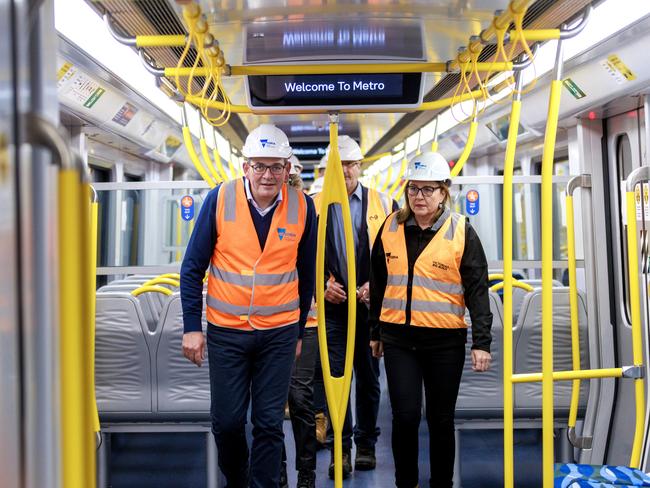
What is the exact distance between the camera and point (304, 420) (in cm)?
393

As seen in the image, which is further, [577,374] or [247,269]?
[247,269]

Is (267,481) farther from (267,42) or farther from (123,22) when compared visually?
(123,22)

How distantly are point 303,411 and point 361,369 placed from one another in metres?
0.62

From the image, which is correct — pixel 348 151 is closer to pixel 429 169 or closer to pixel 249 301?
pixel 429 169

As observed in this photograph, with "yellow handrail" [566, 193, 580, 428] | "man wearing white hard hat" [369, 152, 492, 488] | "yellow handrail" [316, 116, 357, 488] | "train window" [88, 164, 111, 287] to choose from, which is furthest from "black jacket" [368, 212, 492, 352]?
"train window" [88, 164, 111, 287]

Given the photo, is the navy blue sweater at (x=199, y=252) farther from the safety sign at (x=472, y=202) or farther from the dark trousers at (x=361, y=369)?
the safety sign at (x=472, y=202)

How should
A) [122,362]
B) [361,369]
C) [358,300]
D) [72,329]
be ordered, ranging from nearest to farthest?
[72,329], [122,362], [358,300], [361,369]

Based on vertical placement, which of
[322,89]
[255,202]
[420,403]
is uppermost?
[322,89]

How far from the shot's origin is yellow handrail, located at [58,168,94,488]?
1.06 m

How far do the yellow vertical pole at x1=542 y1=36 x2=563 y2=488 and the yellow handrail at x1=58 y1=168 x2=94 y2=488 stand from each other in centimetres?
198

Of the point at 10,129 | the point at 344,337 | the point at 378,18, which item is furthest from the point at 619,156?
the point at 10,129

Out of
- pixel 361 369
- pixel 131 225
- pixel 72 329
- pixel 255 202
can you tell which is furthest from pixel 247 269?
pixel 131 225

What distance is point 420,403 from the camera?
3.54 meters

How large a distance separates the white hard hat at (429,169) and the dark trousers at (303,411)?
1178mm
